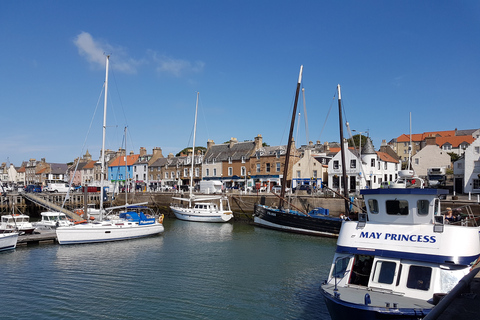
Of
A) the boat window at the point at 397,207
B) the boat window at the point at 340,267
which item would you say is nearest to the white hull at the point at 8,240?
the boat window at the point at 340,267

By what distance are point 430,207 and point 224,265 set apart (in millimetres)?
12856

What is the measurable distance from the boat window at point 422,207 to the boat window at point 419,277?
2.02 metres

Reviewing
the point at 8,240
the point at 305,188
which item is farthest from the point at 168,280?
the point at 305,188

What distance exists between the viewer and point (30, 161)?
396 ft

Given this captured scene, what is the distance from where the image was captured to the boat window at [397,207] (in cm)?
1248

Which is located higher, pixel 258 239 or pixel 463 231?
pixel 463 231

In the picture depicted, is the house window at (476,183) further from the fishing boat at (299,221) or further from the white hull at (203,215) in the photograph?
the white hull at (203,215)

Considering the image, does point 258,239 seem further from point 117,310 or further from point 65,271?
point 117,310

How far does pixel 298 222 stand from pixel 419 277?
23219mm

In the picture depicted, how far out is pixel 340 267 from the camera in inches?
495

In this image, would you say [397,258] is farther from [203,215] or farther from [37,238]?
[203,215]

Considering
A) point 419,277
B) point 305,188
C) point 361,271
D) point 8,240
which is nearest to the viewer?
point 419,277

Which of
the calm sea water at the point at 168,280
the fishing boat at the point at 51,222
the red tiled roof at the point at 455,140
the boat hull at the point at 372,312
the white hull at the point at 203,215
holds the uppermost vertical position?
the red tiled roof at the point at 455,140

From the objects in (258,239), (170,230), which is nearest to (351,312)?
(258,239)
